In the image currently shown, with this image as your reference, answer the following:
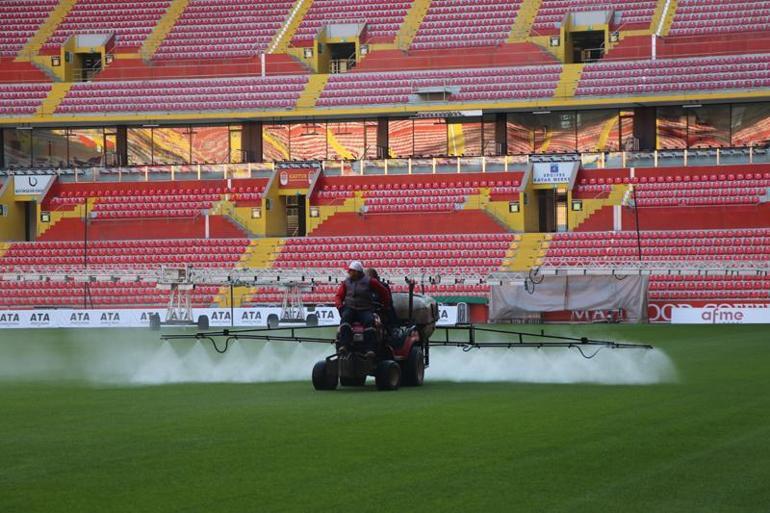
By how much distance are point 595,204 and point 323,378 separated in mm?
43469

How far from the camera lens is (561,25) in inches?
2729

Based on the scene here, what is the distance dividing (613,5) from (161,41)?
2368 centimetres

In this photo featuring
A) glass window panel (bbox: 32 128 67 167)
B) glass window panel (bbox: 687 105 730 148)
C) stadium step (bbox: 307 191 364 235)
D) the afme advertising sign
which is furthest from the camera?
glass window panel (bbox: 32 128 67 167)

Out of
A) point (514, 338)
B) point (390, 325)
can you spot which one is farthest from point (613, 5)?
point (390, 325)

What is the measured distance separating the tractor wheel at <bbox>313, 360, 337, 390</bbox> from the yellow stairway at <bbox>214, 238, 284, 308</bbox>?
38.9 metres

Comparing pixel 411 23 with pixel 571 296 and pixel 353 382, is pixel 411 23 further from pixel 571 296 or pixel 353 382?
pixel 353 382

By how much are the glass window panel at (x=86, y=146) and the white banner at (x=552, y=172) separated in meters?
22.6

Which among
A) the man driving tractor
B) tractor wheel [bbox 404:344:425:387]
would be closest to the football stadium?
tractor wheel [bbox 404:344:425:387]

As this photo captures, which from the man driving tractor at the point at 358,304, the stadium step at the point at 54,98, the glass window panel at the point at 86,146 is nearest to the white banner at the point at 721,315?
the glass window panel at the point at 86,146

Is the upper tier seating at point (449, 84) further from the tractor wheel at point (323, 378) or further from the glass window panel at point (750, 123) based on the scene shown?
the tractor wheel at point (323, 378)

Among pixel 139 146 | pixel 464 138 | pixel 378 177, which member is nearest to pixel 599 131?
pixel 464 138

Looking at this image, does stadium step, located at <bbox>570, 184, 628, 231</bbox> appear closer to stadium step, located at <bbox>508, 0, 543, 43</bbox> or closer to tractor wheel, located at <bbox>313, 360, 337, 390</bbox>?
stadium step, located at <bbox>508, 0, 543, 43</bbox>

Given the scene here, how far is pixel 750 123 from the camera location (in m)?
66.3

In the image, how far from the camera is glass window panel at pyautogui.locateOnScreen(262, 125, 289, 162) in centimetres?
7194
